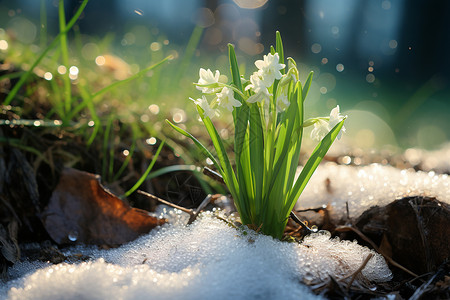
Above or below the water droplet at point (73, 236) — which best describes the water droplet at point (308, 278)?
above

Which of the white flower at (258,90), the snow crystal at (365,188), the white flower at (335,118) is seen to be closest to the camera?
the white flower at (258,90)

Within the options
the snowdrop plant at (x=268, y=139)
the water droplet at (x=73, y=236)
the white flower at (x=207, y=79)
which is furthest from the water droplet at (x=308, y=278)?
the water droplet at (x=73, y=236)

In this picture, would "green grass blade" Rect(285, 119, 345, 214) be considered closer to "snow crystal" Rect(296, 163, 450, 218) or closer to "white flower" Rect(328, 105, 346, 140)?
"white flower" Rect(328, 105, 346, 140)

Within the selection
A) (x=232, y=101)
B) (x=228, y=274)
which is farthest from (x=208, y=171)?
(x=228, y=274)

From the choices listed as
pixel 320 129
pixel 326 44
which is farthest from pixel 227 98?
pixel 326 44

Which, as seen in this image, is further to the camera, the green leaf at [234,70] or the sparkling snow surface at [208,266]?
the green leaf at [234,70]

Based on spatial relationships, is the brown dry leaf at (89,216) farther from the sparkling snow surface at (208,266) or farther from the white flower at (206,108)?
the white flower at (206,108)
